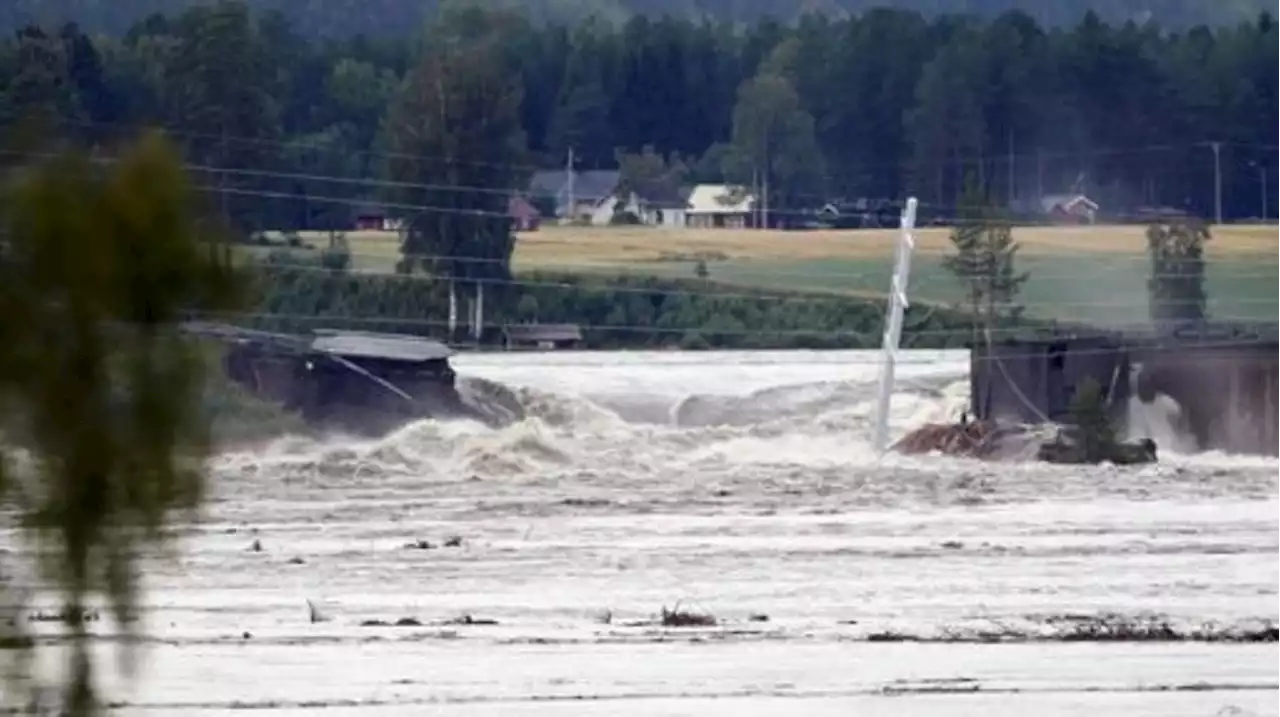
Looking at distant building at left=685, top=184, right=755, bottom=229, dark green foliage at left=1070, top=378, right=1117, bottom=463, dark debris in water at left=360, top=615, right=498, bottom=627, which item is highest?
distant building at left=685, top=184, right=755, bottom=229

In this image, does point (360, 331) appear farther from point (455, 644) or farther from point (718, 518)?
point (455, 644)

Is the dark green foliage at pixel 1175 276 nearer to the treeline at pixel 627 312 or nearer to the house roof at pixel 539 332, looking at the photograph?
the treeline at pixel 627 312

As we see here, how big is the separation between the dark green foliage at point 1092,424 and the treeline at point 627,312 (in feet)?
21.0

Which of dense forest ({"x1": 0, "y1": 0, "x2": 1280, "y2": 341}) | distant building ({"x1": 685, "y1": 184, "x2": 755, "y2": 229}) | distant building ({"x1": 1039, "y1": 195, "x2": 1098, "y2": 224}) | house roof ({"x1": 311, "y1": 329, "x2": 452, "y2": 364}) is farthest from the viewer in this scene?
distant building ({"x1": 685, "y1": 184, "x2": 755, "y2": 229})

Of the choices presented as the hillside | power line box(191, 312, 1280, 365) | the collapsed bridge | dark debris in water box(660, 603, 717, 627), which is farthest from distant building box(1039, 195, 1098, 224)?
dark debris in water box(660, 603, 717, 627)

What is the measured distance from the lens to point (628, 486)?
29.8 m

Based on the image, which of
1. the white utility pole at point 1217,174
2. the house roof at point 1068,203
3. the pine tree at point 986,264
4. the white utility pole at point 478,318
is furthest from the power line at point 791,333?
the white utility pole at point 1217,174

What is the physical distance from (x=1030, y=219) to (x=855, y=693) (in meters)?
32.8

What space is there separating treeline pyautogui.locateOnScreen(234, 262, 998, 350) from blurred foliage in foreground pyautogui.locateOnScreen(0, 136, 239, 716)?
31.9 metres

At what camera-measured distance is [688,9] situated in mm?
153000

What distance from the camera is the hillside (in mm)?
95750

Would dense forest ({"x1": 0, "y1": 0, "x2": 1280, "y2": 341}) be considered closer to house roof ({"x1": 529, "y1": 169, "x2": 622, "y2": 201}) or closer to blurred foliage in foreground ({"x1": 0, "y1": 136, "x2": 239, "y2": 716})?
house roof ({"x1": 529, "y1": 169, "x2": 622, "y2": 201})

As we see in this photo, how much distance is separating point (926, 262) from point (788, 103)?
46.2ft

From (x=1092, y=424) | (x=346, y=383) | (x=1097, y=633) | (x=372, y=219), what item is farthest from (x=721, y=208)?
(x=1097, y=633)
